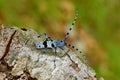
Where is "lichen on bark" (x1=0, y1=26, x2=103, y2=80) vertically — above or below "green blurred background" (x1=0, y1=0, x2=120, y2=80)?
below

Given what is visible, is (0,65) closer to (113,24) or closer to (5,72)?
(5,72)

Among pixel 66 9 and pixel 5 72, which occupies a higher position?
pixel 66 9

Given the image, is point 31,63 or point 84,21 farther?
point 84,21

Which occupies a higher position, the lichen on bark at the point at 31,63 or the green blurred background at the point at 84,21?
the green blurred background at the point at 84,21

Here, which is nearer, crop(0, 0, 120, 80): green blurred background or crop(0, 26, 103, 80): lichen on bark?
crop(0, 26, 103, 80): lichen on bark

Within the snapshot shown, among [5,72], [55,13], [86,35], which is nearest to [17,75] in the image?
[5,72]

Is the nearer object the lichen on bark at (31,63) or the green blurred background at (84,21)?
the lichen on bark at (31,63)

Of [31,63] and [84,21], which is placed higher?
[84,21]

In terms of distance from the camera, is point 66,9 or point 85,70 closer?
point 85,70
